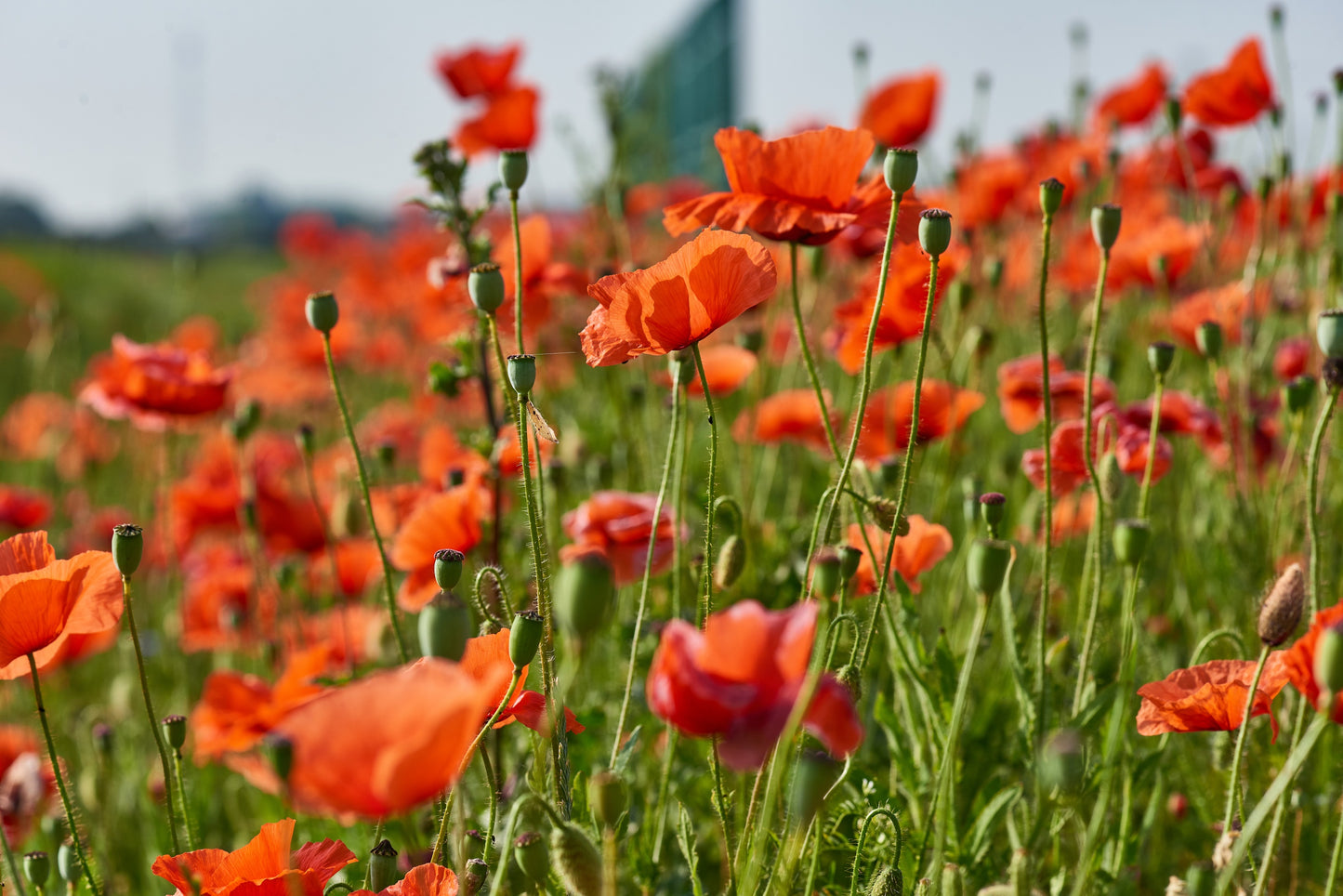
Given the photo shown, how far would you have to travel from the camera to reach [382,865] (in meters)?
1.02

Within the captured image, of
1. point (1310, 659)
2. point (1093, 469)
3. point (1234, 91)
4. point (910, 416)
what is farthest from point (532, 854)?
point (1234, 91)

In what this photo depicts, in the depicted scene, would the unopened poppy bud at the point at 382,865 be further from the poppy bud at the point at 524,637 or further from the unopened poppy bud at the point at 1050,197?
the unopened poppy bud at the point at 1050,197

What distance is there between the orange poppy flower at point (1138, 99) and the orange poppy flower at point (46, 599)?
2.92 meters

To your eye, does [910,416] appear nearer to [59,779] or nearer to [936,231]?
[936,231]

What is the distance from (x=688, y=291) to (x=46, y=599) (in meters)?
0.66

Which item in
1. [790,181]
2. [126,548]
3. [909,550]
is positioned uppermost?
[790,181]

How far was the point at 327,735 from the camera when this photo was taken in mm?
606

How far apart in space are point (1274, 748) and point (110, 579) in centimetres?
147

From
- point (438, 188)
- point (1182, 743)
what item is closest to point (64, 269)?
point (438, 188)

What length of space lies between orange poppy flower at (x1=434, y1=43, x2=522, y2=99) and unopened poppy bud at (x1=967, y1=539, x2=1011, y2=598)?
227cm

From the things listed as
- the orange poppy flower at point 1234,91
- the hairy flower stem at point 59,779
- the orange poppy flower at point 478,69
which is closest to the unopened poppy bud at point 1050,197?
the hairy flower stem at point 59,779

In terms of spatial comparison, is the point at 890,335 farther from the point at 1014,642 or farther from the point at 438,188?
the point at 438,188

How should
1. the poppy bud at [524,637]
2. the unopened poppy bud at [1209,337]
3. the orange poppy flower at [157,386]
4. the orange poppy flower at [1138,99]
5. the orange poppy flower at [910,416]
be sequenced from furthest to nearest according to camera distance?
the orange poppy flower at [1138,99]
the orange poppy flower at [157,386]
the orange poppy flower at [910,416]
the unopened poppy bud at [1209,337]
the poppy bud at [524,637]

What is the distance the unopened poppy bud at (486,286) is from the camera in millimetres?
1099
